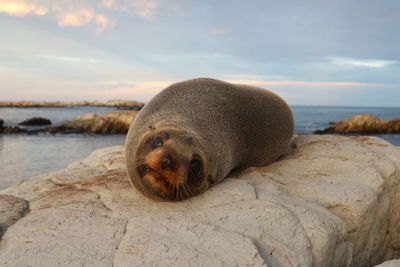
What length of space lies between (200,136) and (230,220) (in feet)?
4.15

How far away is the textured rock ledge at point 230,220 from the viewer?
3578 millimetres

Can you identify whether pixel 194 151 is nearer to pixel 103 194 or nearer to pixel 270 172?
pixel 103 194

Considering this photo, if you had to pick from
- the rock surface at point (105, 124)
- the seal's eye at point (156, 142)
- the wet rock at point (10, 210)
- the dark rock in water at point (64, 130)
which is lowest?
the dark rock in water at point (64, 130)

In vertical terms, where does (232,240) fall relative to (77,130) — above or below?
above

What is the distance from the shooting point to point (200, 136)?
16.6 ft

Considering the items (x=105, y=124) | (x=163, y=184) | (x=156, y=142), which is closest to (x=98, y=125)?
(x=105, y=124)

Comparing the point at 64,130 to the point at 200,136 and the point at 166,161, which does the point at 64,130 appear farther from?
the point at 166,161

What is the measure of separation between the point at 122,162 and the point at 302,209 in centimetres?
342

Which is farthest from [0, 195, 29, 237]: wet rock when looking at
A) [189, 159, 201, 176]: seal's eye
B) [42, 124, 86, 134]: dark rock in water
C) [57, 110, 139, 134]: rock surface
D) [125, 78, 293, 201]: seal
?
[42, 124, 86, 134]: dark rock in water

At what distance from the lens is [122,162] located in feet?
22.8

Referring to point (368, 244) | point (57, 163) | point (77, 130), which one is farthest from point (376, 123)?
point (368, 244)

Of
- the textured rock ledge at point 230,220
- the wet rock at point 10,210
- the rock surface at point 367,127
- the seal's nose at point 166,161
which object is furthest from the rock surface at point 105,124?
the seal's nose at point 166,161

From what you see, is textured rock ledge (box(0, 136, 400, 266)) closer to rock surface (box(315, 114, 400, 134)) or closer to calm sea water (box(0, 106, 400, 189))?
calm sea water (box(0, 106, 400, 189))

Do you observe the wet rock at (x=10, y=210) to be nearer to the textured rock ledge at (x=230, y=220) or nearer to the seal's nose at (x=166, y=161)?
the textured rock ledge at (x=230, y=220)
